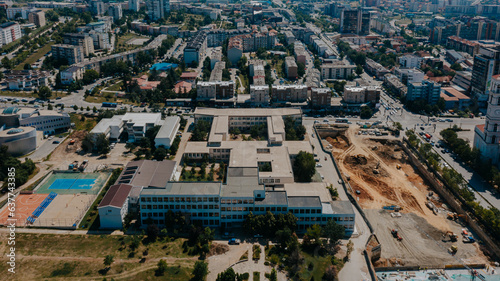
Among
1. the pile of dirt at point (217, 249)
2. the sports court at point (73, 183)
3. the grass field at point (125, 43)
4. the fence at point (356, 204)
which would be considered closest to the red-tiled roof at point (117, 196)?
the sports court at point (73, 183)

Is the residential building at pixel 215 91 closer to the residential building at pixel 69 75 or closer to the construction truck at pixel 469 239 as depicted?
the residential building at pixel 69 75

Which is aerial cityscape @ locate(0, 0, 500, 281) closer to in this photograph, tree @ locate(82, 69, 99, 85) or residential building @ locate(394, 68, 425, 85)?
tree @ locate(82, 69, 99, 85)

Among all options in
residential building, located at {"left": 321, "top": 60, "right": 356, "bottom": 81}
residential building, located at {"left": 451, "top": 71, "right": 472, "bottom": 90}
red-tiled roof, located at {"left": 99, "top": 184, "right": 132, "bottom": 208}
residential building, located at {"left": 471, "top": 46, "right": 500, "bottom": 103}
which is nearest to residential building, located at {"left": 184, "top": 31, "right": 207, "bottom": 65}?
residential building, located at {"left": 321, "top": 60, "right": 356, "bottom": 81}

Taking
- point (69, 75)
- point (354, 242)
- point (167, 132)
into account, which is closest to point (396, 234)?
point (354, 242)

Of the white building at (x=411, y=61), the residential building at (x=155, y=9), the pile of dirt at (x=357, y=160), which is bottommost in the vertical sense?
the pile of dirt at (x=357, y=160)

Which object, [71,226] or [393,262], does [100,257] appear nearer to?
[71,226]

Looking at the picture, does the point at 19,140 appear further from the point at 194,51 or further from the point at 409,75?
the point at 409,75
